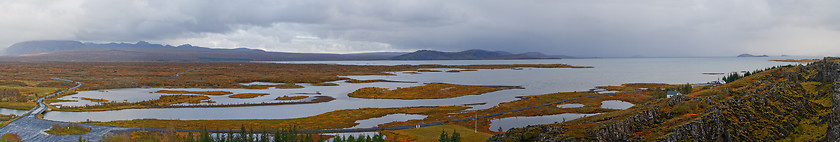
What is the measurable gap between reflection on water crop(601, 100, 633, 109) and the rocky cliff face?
44.2m

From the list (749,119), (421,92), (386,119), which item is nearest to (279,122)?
→ (386,119)

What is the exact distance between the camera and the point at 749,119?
1264 inches

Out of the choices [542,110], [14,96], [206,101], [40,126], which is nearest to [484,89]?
[542,110]

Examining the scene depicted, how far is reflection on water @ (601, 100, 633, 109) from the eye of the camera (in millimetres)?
81331

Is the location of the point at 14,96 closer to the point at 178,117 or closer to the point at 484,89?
the point at 178,117

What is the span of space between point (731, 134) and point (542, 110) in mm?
47000

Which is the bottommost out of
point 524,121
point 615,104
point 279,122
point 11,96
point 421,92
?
point 524,121

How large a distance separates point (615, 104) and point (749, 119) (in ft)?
183

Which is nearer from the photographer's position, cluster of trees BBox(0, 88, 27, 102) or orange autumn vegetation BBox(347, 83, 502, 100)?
cluster of trees BBox(0, 88, 27, 102)

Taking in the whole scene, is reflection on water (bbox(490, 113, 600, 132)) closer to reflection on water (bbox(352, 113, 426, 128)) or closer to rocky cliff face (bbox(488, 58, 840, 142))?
reflection on water (bbox(352, 113, 426, 128))

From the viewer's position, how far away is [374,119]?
7094cm

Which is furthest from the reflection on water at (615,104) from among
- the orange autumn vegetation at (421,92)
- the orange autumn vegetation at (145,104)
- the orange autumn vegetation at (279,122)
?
the orange autumn vegetation at (145,104)

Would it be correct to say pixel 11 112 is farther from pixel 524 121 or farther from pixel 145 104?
pixel 524 121

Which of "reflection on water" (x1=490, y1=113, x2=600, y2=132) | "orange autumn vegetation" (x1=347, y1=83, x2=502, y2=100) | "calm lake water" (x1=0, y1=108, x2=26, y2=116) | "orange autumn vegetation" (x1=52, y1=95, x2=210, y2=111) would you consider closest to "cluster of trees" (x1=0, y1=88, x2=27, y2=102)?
"calm lake water" (x1=0, y1=108, x2=26, y2=116)
